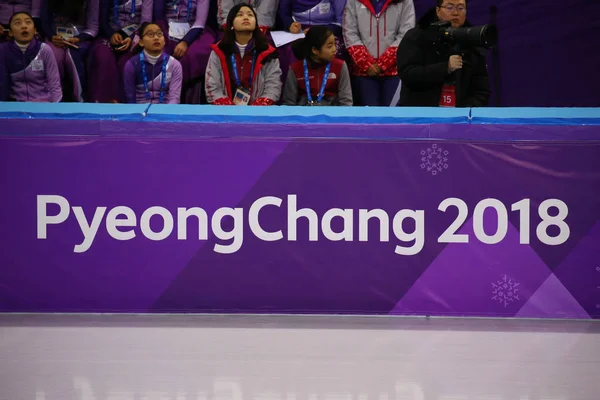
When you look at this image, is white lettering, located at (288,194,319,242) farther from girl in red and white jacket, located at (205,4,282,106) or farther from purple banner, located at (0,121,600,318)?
girl in red and white jacket, located at (205,4,282,106)

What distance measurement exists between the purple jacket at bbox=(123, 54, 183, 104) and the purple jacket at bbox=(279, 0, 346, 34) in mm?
1013

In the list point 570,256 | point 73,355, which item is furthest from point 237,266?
point 570,256

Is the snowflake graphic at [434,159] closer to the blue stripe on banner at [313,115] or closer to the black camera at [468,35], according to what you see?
the blue stripe on banner at [313,115]

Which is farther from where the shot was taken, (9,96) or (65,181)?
(9,96)

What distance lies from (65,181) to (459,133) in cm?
195

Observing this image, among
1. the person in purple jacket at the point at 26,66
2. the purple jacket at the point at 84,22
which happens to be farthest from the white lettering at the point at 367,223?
the purple jacket at the point at 84,22

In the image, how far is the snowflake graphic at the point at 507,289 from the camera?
4344 millimetres

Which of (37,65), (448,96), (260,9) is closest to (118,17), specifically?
(37,65)

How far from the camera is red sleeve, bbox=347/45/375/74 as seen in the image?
6578mm

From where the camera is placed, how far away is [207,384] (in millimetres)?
3270

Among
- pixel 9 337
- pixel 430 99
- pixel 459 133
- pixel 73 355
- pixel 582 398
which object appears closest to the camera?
pixel 582 398

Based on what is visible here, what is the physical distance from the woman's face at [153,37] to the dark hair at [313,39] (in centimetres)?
104

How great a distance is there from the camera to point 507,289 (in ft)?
14.3

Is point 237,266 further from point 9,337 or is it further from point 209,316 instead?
point 9,337
